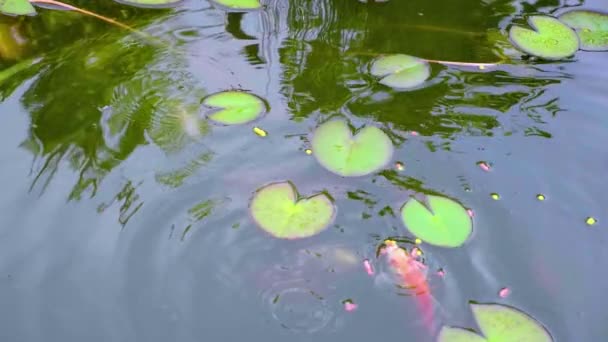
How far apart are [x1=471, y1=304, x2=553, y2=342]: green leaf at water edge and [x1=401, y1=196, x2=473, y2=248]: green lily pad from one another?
0.18 metres

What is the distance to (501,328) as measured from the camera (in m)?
1.46

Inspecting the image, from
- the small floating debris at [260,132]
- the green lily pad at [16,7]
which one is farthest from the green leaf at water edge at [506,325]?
the green lily pad at [16,7]

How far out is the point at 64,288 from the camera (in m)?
1.51

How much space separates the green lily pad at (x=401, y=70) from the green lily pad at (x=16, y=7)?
3.83ft

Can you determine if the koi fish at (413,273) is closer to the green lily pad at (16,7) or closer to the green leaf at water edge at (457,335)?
the green leaf at water edge at (457,335)

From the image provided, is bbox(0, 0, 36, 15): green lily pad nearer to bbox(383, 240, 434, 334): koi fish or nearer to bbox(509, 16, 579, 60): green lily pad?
bbox(383, 240, 434, 334): koi fish

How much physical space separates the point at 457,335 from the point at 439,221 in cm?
31

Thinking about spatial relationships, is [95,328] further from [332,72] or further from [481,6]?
A: [481,6]

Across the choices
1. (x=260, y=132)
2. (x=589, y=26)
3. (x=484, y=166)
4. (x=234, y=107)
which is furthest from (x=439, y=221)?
(x=589, y=26)

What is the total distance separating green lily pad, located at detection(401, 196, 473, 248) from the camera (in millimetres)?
1630

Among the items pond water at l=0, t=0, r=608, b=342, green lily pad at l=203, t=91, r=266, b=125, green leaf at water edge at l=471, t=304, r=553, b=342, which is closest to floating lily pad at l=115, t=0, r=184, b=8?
pond water at l=0, t=0, r=608, b=342

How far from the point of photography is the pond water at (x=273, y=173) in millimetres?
1500

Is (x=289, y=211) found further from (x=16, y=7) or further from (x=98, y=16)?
(x=16, y=7)

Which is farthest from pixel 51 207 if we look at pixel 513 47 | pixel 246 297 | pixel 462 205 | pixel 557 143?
pixel 513 47
